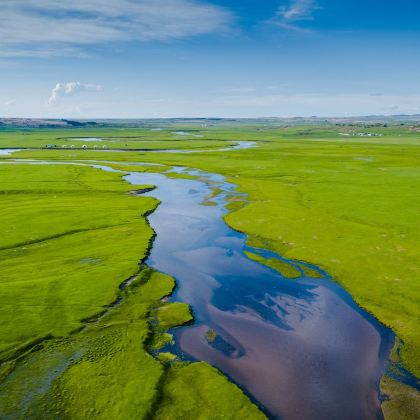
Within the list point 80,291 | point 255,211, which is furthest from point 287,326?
point 255,211

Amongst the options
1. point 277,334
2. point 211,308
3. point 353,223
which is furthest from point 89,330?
point 353,223

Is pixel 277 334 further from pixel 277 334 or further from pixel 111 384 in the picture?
pixel 111 384

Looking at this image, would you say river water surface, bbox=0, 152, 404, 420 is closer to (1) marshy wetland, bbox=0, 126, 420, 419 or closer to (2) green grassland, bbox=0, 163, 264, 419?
(1) marshy wetland, bbox=0, 126, 420, 419

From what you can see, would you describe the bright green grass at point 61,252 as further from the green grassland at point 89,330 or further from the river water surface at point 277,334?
the river water surface at point 277,334

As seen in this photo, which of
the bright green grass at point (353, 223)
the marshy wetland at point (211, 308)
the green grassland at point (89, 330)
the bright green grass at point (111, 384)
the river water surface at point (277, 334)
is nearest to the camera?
the bright green grass at point (111, 384)

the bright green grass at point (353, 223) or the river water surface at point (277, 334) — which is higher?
the bright green grass at point (353, 223)

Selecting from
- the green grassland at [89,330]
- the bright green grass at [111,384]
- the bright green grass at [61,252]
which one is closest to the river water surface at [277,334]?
the green grassland at [89,330]

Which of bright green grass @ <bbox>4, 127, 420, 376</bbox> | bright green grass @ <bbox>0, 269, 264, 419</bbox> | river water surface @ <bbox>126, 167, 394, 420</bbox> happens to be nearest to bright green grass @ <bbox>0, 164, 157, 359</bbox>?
bright green grass @ <bbox>0, 269, 264, 419</bbox>
